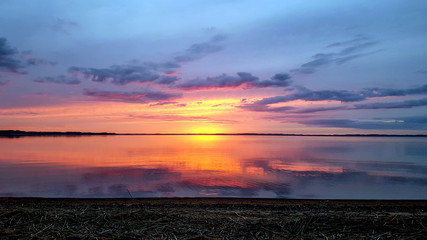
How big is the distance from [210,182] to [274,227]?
53.3 ft

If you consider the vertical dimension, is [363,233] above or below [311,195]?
above

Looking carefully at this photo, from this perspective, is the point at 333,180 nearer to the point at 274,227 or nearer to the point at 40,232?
the point at 274,227

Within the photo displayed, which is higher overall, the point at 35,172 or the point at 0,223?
the point at 0,223

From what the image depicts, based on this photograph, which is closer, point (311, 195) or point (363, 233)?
point (363, 233)

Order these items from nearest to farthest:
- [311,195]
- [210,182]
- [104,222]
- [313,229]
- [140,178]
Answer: [313,229], [104,222], [311,195], [210,182], [140,178]

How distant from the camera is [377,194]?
1867cm

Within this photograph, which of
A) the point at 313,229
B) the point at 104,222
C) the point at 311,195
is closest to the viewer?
the point at 313,229

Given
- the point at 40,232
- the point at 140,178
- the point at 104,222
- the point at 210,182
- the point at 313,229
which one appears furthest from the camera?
the point at 140,178

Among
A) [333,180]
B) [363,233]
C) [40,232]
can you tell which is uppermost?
[40,232]

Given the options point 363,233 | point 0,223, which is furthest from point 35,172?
point 363,233

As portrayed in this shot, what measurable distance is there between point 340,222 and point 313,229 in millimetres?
871

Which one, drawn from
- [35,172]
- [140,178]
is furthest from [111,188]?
[35,172]

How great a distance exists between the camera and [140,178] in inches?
943

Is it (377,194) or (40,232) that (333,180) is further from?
(40,232)
